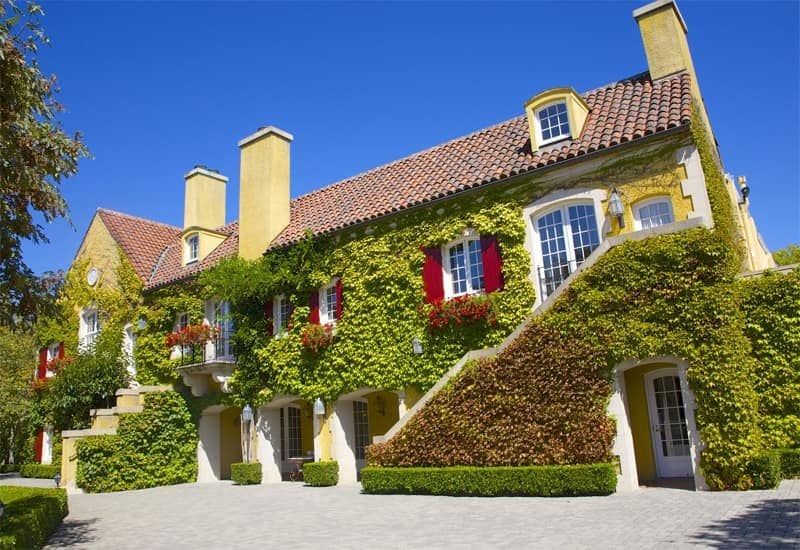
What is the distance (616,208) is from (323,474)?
1048 centimetres

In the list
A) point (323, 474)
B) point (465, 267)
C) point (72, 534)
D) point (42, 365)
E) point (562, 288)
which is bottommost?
point (72, 534)

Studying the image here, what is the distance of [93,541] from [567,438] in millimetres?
8785

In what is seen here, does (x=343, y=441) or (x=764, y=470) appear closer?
(x=764, y=470)

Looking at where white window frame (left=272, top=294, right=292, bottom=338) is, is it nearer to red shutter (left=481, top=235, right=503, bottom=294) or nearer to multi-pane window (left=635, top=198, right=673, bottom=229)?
red shutter (left=481, top=235, right=503, bottom=294)

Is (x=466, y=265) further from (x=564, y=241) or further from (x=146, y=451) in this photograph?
(x=146, y=451)

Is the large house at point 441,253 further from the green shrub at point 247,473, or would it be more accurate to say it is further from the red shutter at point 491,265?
the green shrub at point 247,473

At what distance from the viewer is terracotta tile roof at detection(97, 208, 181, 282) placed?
2658cm

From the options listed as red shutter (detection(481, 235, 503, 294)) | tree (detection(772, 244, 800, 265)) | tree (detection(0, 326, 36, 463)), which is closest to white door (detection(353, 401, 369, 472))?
red shutter (detection(481, 235, 503, 294))

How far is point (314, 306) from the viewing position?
2002cm

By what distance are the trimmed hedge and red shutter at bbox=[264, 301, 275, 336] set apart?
7.83m

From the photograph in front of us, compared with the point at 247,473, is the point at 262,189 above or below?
above

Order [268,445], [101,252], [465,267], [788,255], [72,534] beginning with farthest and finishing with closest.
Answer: [788,255] < [101,252] < [268,445] < [465,267] < [72,534]

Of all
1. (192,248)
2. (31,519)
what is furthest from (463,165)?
(31,519)

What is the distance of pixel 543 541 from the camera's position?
320 inches
